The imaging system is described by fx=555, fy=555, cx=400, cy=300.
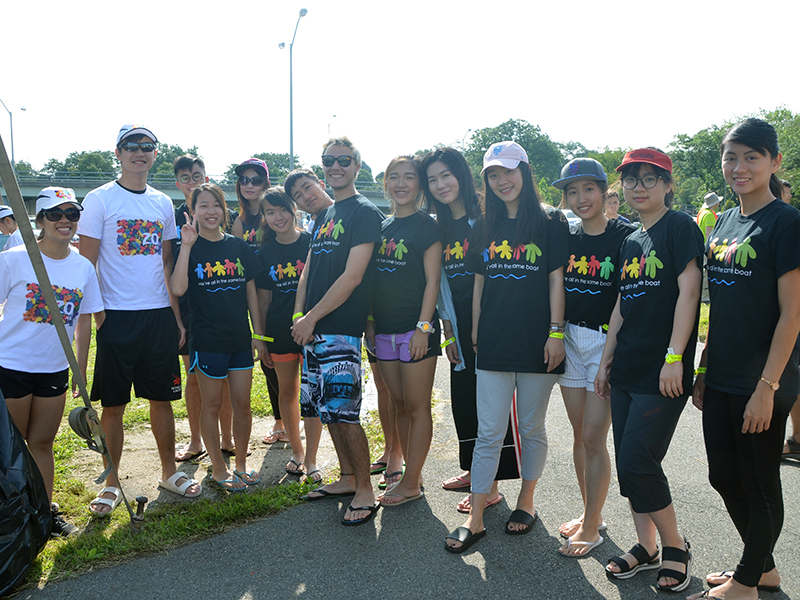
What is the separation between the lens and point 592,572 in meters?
2.89

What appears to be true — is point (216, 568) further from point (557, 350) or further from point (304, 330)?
point (557, 350)

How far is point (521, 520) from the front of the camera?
333 cm

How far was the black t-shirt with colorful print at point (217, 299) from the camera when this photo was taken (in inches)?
156

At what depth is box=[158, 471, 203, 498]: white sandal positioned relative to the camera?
3912 millimetres

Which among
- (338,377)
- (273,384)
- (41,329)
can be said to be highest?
(41,329)

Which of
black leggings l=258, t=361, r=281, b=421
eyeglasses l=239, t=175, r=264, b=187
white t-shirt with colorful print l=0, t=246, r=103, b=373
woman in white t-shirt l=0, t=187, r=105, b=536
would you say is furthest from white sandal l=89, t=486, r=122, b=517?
eyeglasses l=239, t=175, r=264, b=187

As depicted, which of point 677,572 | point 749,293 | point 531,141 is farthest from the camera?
point 531,141

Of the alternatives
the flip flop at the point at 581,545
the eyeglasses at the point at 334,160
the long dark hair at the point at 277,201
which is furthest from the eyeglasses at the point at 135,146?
the flip flop at the point at 581,545

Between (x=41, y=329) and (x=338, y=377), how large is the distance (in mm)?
1786

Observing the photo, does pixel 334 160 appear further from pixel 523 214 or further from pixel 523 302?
pixel 523 302

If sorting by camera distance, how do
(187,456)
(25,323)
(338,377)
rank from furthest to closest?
(187,456) → (338,377) → (25,323)

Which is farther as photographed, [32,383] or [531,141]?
[531,141]

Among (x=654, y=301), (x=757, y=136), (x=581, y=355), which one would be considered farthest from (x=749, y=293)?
(x=581, y=355)

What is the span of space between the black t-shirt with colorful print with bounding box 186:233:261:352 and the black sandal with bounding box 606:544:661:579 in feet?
8.93
